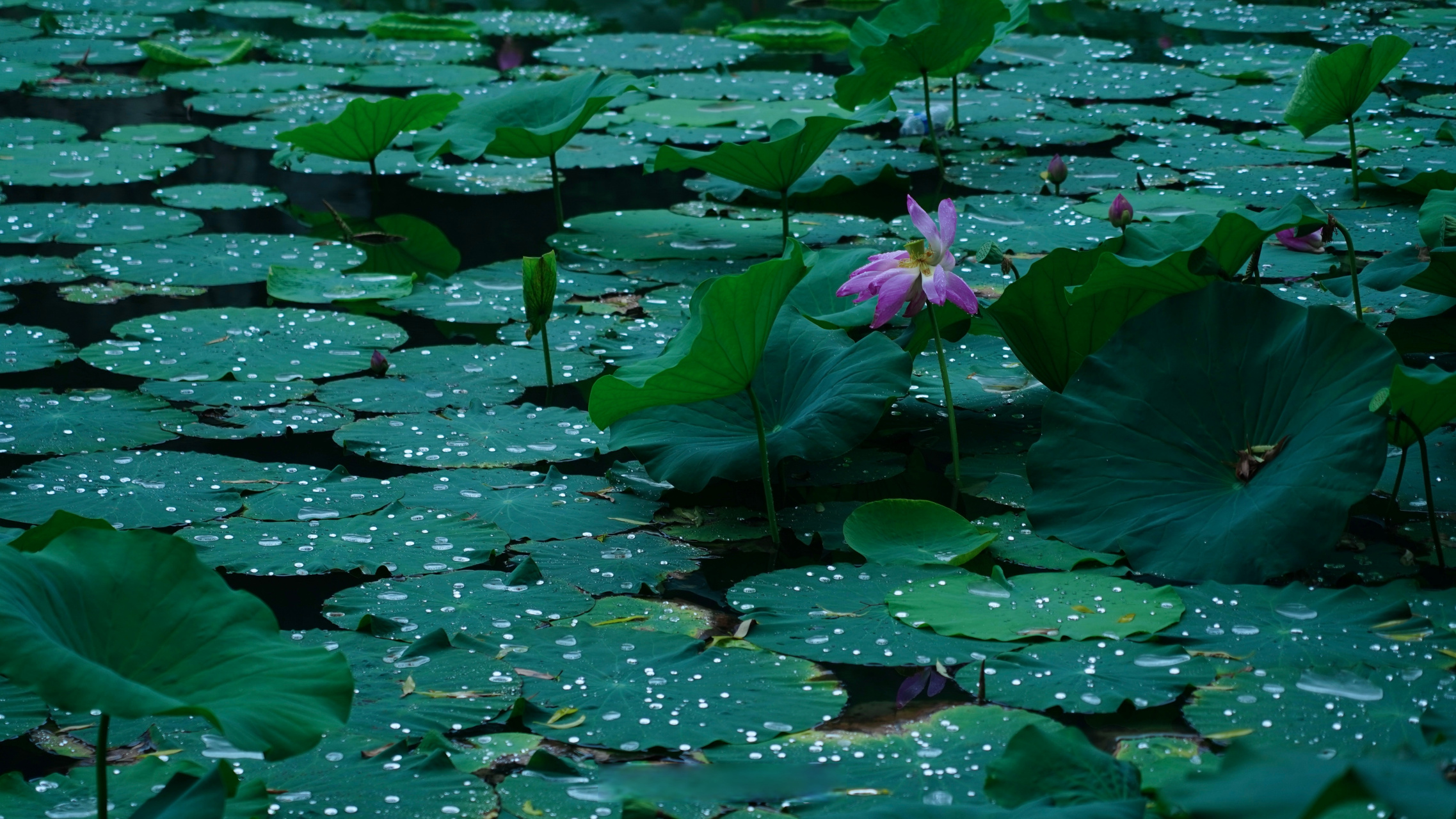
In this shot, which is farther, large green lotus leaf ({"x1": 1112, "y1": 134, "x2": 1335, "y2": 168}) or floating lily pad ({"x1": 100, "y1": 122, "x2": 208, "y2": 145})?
floating lily pad ({"x1": 100, "y1": 122, "x2": 208, "y2": 145})

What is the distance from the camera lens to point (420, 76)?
5648mm

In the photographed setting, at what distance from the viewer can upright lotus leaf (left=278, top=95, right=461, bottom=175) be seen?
3.57 meters

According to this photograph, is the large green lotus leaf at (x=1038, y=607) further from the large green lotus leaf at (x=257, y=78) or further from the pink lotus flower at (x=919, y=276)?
the large green lotus leaf at (x=257, y=78)

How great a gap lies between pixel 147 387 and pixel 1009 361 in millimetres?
1600

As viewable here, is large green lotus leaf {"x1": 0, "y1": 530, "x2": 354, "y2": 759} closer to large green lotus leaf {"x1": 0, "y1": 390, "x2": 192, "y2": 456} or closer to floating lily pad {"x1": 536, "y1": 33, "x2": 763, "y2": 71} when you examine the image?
large green lotus leaf {"x1": 0, "y1": 390, "x2": 192, "y2": 456}

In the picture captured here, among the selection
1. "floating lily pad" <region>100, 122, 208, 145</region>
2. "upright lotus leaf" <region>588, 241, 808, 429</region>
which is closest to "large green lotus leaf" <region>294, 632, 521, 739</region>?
"upright lotus leaf" <region>588, 241, 808, 429</region>

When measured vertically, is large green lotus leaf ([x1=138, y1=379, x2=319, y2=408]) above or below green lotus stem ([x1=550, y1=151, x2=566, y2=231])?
below

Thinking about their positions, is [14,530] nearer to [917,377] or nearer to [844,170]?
[917,377]

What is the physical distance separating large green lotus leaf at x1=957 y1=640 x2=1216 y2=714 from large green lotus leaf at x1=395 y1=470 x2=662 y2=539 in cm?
Answer: 66

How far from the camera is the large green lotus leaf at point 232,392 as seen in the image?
7.96 feet

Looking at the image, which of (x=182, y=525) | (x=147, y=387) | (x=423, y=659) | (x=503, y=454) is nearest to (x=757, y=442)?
(x=503, y=454)

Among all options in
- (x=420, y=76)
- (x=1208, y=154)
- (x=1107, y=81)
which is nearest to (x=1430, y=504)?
(x=1208, y=154)

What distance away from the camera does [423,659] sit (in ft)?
5.12

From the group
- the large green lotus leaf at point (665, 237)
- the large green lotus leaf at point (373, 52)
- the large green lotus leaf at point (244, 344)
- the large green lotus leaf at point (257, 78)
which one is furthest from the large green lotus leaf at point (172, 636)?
the large green lotus leaf at point (373, 52)
